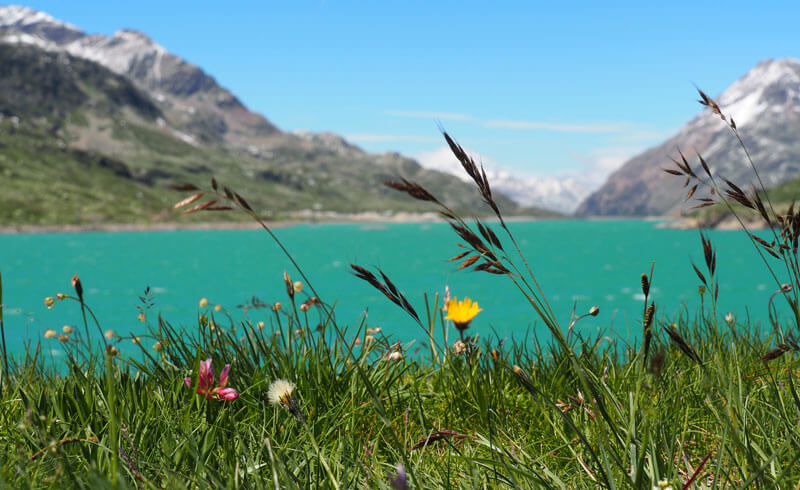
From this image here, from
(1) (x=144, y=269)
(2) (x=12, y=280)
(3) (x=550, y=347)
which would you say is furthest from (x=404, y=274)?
(3) (x=550, y=347)

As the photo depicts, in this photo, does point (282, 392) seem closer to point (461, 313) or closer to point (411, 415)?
point (461, 313)

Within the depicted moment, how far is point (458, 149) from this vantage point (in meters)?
1.71

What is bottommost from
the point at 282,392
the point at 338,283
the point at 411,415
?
the point at 338,283

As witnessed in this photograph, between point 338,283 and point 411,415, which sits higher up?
point 411,415

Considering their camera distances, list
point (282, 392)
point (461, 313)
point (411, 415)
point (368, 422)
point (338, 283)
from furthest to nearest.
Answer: point (338, 283) < point (411, 415) < point (368, 422) < point (461, 313) < point (282, 392)

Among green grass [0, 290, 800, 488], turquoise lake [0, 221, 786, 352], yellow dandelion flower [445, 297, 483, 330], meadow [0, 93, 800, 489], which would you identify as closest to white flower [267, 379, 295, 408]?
meadow [0, 93, 800, 489]

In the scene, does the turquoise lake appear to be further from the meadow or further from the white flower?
the white flower

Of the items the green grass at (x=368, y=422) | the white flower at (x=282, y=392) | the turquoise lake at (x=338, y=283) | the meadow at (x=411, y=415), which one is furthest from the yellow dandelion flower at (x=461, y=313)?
the turquoise lake at (x=338, y=283)

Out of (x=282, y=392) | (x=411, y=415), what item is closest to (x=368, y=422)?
(x=411, y=415)

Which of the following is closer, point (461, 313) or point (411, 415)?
point (461, 313)

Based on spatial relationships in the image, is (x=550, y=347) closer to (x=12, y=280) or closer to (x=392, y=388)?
(x=392, y=388)

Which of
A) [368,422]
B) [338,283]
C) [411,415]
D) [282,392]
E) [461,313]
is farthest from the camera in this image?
[338,283]

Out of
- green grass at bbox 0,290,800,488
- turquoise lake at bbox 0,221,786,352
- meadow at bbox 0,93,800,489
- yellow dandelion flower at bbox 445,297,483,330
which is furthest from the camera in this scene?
turquoise lake at bbox 0,221,786,352

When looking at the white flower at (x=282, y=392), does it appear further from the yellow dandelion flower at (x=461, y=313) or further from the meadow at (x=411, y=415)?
the yellow dandelion flower at (x=461, y=313)
